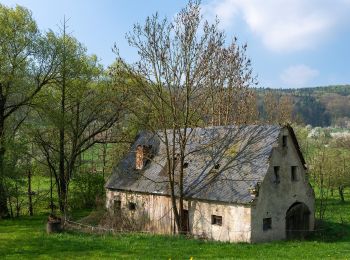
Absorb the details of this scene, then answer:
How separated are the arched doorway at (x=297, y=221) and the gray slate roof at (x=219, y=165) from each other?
371 cm

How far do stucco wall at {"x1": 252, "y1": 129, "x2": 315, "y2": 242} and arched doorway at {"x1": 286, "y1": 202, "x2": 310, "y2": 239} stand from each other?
0.92ft

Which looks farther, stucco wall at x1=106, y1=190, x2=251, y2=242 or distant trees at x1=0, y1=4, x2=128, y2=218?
distant trees at x1=0, y1=4, x2=128, y2=218

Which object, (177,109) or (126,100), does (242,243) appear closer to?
(177,109)

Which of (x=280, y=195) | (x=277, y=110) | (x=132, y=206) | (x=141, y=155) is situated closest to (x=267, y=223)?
(x=280, y=195)

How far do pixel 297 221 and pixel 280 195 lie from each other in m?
2.64

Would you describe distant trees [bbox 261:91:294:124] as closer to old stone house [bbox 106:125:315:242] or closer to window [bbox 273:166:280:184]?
old stone house [bbox 106:125:315:242]

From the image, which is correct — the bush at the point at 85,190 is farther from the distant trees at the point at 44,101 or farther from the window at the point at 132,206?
the window at the point at 132,206

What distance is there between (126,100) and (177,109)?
10440 millimetres

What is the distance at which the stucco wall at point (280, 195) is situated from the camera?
25.3m

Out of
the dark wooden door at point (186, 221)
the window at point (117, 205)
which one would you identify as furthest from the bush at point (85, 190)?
the dark wooden door at point (186, 221)

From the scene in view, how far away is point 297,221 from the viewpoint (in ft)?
92.0

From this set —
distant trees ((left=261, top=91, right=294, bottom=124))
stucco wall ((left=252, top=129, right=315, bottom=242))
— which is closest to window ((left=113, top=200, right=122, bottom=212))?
stucco wall ((left=252, top=129, right=315, bottom=242))

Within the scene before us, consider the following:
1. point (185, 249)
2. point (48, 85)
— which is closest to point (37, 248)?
point (185, 249)

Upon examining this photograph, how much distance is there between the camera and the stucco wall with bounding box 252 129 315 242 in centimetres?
2527
